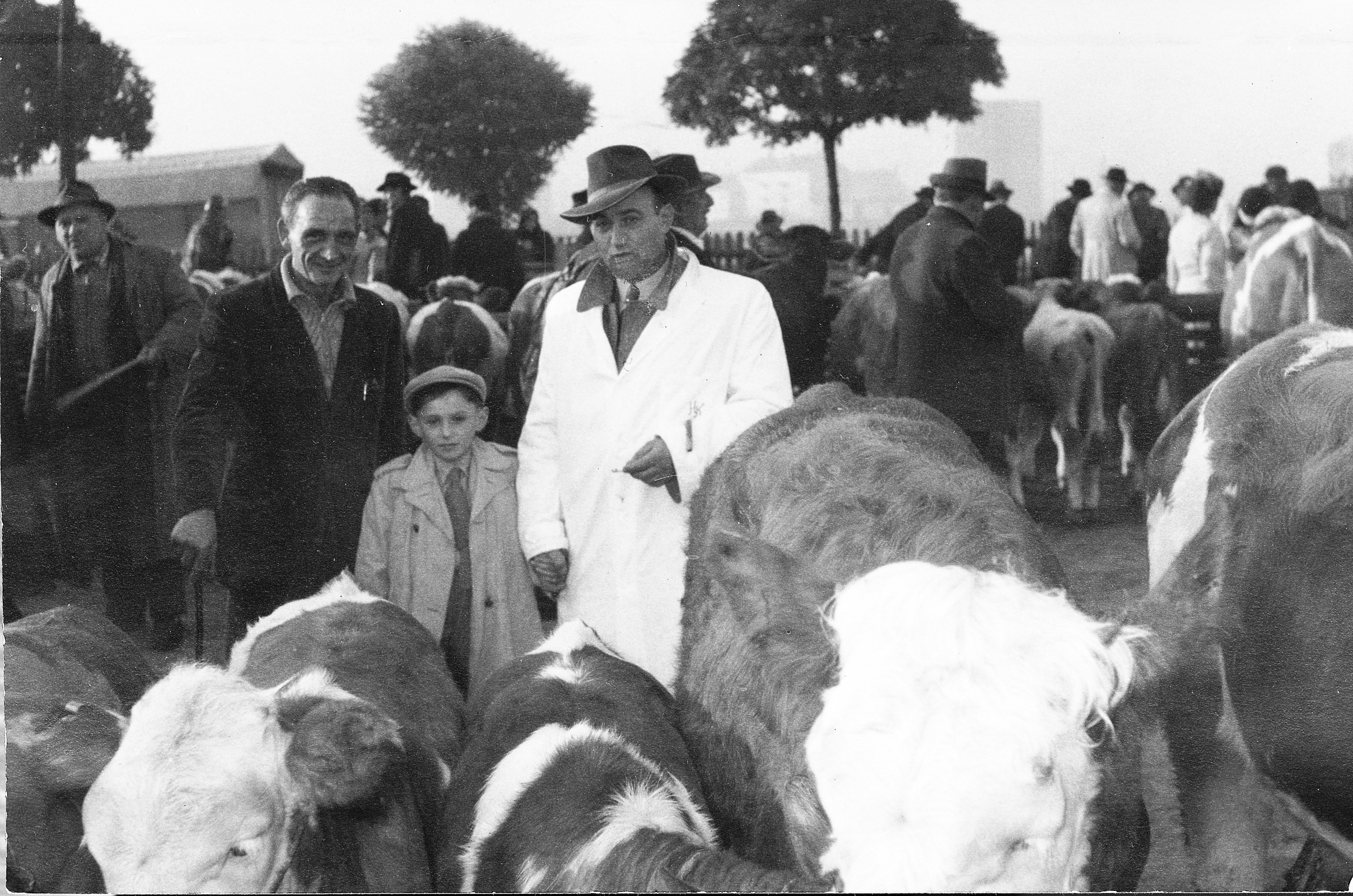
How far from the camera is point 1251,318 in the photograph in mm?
6562

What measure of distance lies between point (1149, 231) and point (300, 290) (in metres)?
5.04

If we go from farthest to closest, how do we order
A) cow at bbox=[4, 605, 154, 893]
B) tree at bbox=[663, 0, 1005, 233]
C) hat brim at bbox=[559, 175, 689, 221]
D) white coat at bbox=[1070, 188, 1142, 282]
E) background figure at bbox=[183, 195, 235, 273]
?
1. white coat at bbox=[1070, 188, 1142, 282]
2. background figure at bbox=[183, 195, 235, 273]
3. tree at bbox=[663, 0, 1005, 233]
4. hat brim at bbox=[559, 175, 689, 221]
5. cow at bbox=[4, 605, 154, 893]

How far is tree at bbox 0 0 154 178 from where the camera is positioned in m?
4.75

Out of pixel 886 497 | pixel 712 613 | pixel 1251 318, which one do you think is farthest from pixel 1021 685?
pixel 1251 318

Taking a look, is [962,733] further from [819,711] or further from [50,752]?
[50,752]

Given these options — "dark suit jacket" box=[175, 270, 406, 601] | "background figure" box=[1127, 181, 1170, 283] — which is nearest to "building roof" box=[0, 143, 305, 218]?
"dark suit jacket" box=[175, 270, 406, 601]

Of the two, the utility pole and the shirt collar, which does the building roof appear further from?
the shirt collar

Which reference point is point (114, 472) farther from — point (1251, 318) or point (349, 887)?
point (1251, 318)

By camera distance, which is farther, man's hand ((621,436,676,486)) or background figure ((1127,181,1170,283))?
background figure ((1127,181,1170,283))

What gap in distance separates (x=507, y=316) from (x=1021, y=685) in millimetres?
6142

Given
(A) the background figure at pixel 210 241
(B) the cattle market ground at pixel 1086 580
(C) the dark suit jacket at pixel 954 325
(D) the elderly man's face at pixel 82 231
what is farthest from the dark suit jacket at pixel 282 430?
(C) the dark suit jacket at pixel 954 325

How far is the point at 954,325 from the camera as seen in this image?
245 inches

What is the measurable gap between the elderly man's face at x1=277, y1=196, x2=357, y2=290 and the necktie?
80 centimetres

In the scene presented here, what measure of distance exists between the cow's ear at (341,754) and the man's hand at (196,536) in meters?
1.42
